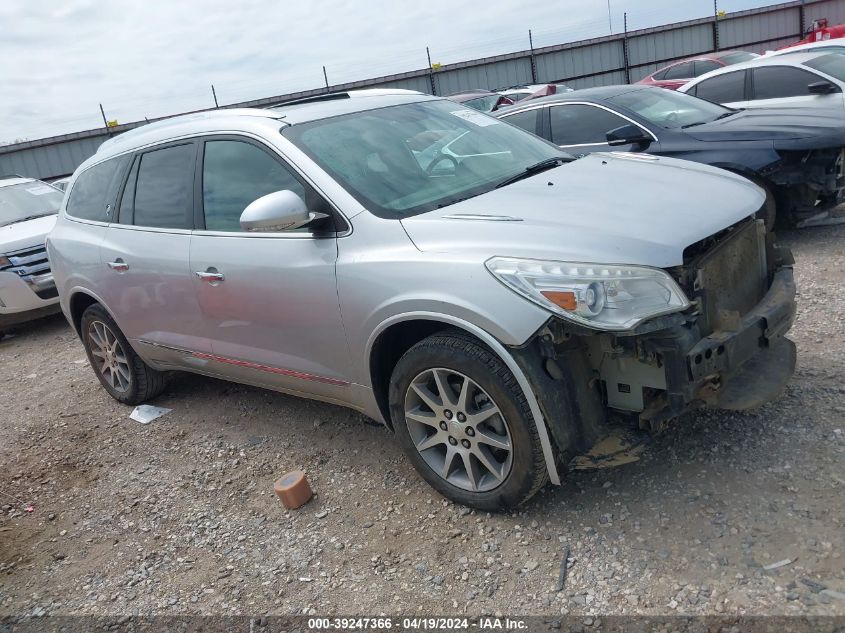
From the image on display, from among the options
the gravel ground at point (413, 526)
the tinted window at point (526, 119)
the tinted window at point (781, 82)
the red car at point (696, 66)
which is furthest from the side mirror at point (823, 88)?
the red car at point (696, 66)

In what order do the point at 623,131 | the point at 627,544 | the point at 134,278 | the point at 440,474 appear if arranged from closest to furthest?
the point at 627,544 < the point at 440,474 < the point at 134,278 < the point at 623,131

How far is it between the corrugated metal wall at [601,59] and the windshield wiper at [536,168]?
Answer: 745 inches

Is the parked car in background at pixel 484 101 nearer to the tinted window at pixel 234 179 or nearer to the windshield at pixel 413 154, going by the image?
the windshield at pixel 413 154

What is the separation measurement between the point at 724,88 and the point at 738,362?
663 centimetres

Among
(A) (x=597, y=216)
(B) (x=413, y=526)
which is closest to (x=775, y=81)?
(A) (x=597, y=216)

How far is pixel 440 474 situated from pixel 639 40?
22070 mm

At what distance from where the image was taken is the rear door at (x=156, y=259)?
398 cm

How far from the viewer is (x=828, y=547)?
2.47 meters

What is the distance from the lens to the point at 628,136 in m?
6.09

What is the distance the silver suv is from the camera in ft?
8.59

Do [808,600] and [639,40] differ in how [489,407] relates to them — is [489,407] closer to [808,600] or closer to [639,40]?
[808,600]

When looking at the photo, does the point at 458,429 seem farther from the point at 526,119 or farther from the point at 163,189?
the point at 526,119

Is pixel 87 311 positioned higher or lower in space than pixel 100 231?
lower

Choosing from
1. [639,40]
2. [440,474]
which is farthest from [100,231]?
[639,40]
